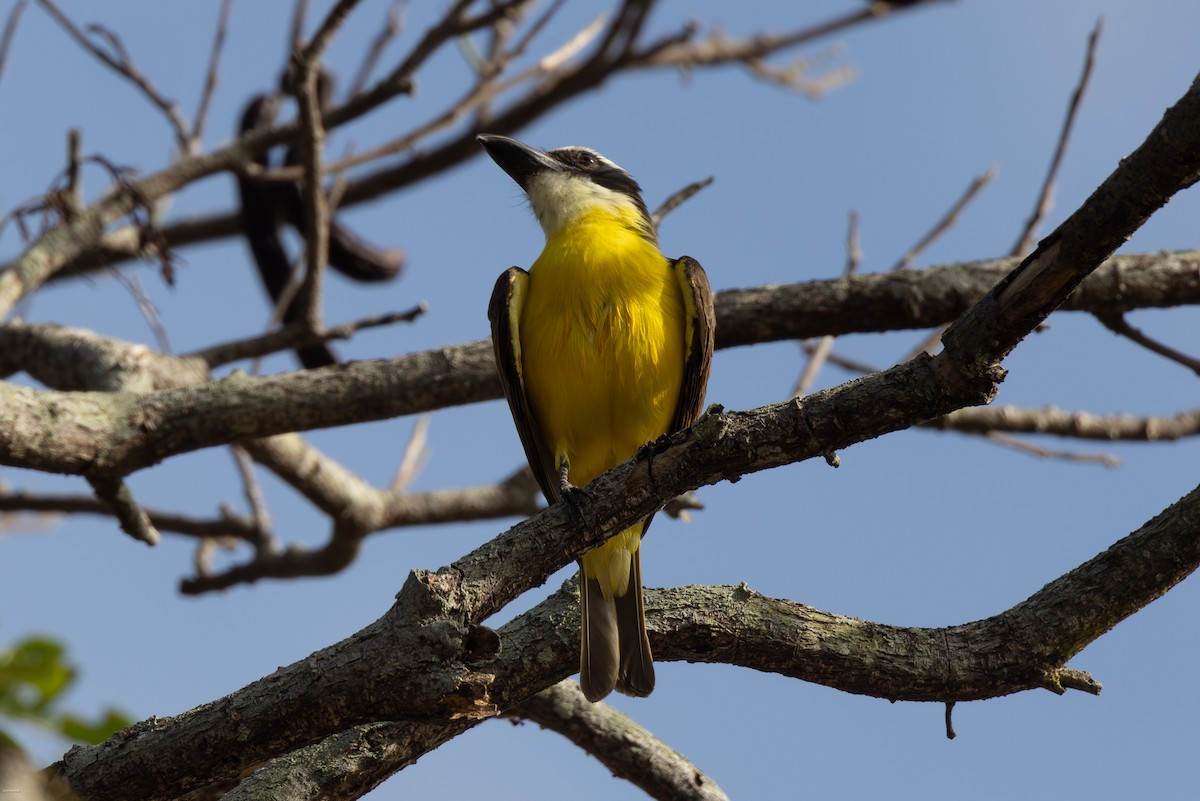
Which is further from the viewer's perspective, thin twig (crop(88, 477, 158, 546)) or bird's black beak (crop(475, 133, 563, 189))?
bird's black beak (crop(475, 133, 563, 189))

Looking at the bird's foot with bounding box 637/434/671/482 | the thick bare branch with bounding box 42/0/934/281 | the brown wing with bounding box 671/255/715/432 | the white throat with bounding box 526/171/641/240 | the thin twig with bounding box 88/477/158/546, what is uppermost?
the thick bare branch with bounding box 42/0/934/281

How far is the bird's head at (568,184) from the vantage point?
19.3 feet

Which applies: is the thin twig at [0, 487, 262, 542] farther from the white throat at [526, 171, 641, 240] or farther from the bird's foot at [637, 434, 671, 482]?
the bird's foot at [637, 434, 671, 482]

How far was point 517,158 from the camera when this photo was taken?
6.30 meters

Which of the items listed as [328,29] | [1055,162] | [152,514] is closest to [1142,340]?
[1055,162]

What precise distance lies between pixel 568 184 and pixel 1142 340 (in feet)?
9.30

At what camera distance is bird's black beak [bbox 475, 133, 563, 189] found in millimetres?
6266

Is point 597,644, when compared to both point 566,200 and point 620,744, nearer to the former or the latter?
point 620,744

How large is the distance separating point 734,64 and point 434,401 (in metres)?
4.77

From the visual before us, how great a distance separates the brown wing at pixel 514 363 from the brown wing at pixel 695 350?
1.93 ft

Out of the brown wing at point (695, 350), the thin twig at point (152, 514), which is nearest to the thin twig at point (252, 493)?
the thin twig at point (152, 514)

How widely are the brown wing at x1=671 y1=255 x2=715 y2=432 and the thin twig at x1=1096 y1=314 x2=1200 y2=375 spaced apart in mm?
2006

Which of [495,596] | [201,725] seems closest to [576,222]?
[495,596]

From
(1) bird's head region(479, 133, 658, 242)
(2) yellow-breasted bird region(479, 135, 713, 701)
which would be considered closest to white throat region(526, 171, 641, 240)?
(1) bird's head region(479, 133, 658, 242)
